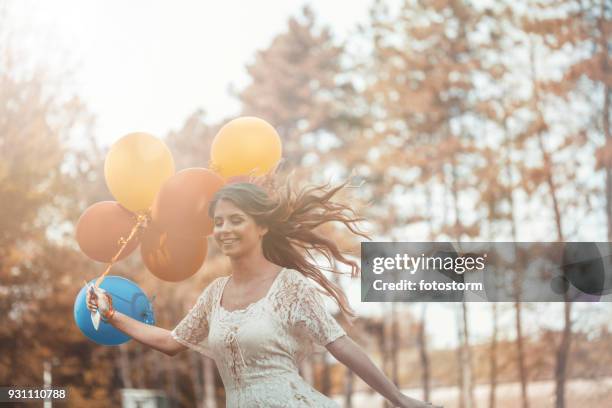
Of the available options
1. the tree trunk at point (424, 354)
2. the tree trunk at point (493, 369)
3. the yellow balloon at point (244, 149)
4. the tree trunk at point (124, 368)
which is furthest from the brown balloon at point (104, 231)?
the tree trunk at point (124, 368)

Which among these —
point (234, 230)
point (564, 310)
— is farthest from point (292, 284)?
point (564, 310)

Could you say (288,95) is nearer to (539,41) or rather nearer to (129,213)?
(539,41)

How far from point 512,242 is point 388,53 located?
309 cm

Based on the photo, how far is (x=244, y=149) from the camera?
131 inches

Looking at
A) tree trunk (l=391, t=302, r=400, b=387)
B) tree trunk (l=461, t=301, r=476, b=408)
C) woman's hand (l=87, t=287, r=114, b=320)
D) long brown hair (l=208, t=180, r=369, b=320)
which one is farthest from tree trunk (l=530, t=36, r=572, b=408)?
woman's hand (l=87, t=287, r=114, b=320)

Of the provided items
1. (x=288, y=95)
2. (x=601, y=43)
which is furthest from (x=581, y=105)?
(x=288, y=95)

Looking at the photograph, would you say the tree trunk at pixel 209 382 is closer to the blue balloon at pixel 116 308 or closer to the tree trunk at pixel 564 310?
the tree trunk at pixel 564 310

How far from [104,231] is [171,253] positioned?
33 centimetres

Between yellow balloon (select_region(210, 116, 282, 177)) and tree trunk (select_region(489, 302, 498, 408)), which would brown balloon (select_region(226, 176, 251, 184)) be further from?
tree trunk (select_region(489, 302, 498, 408))

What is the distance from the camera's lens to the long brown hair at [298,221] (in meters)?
2.80

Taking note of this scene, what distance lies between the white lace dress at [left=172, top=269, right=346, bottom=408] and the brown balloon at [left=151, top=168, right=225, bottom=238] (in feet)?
Result: 2.20

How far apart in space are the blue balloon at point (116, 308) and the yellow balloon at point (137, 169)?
41 cm

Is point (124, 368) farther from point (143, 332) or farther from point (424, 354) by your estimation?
point (143, 332)

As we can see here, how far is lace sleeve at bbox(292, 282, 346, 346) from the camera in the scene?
252 centimetres
